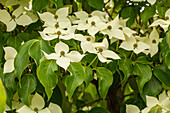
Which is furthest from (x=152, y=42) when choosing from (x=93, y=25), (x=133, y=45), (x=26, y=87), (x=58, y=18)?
(x=26, y=87)

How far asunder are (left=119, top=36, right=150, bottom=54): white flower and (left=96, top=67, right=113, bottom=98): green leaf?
0.39ft

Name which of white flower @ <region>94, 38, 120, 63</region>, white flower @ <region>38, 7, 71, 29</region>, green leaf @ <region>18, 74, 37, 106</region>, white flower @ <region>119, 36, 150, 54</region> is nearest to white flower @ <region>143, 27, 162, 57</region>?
white flower @ <region>119, 36, 150, 54</region>

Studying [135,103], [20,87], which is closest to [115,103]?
[135,103]

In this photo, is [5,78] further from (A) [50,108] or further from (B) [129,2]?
(B) [129,2]

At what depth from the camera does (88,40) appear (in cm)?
83

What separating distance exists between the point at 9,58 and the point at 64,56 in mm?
163

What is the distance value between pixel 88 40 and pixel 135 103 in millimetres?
271

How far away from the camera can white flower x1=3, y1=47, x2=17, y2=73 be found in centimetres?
76

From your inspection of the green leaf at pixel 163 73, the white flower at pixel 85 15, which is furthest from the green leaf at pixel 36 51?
the green leaf at pixel 163 73

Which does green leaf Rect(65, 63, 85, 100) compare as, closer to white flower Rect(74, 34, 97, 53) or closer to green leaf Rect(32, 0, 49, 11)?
white flower Rect(74, 34, 97, 53)

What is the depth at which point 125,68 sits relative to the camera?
783 millimetres

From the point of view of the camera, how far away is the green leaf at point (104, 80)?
29.8 inches

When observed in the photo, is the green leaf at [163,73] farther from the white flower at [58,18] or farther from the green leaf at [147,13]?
the white flower at [58,18]

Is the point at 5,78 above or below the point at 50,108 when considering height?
above
